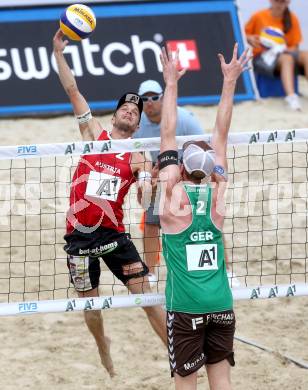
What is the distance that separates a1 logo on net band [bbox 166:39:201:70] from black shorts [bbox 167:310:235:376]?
6074 millimetres

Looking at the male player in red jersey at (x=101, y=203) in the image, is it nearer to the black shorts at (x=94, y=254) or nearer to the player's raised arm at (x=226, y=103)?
the black shorts at (x=94, y=254)

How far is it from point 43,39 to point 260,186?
330cm

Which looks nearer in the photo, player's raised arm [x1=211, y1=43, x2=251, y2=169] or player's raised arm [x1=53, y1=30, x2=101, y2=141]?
player's raised arm [x1=211, y1=43, x2=251, y2=169]

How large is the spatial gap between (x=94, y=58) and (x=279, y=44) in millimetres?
2234

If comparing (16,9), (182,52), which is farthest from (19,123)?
(182,52)

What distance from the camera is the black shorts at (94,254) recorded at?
21.4 ft

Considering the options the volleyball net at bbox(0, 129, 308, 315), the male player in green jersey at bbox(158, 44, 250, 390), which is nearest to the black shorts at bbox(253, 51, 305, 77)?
the volleyball net at bbox(0, 129, 308, 315)

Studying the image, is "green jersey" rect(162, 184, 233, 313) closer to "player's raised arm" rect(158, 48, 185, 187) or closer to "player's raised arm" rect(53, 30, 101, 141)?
"player's raised arm" rect(158, 48, 185, 187)

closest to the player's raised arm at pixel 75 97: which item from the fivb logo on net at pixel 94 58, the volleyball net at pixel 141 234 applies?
the volleyball net at pixel 141 234

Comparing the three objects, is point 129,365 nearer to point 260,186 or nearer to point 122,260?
point 122,260

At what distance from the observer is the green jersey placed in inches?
221

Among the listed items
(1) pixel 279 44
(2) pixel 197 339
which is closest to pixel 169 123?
(2) pixel 197 339

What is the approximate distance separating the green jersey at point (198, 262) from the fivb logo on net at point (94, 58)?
5.57 meters

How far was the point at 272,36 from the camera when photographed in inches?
461
